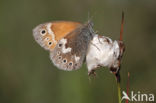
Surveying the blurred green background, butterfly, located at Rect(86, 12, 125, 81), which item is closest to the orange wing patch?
butterfly, located at Rect(86, 12, 125, 81)

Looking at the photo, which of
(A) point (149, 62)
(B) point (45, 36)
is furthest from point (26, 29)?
(B) point (45, 36)

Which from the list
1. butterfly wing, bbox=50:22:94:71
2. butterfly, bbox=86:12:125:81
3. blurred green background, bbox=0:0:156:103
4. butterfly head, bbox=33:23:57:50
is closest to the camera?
butterfly, bbox=86:12:125:81

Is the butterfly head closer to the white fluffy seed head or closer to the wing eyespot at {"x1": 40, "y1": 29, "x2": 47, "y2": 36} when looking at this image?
the wing eyespot at {"x1": 40, "y1": 29, "x2": 47, "y2": 36}

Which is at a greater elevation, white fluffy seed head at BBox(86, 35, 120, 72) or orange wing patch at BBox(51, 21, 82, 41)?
orange wing patch at BBox(51, 21, 82, 41)

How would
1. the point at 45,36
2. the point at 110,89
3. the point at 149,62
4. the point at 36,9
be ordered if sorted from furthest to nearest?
the point at 36,9 < the point at 149,62 < the point at 110,89 < the point at 45,36

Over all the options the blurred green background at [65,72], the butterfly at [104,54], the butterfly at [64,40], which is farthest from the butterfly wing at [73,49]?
the blurred green background at [65,72]

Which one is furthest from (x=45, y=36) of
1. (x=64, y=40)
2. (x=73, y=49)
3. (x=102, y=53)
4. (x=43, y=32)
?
(x=102, y=53)

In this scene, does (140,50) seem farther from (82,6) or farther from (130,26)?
(82,6)
